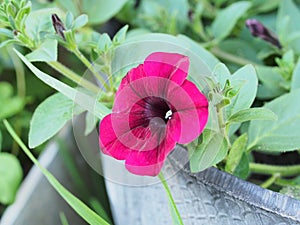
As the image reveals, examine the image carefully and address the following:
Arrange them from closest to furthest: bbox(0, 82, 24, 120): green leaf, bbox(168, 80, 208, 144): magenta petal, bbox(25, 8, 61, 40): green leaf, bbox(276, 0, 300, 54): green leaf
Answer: bbox(168, 80, 208, 144): magenta petal, bbox(25, 8, 61, 40): green leaf, bbox(276, 0, 300, 54): green leaf, bbox(0, 82, 24, 120): green leaf

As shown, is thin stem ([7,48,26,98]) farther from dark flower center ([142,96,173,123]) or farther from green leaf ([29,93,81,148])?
dark flower center ([142,96,173,123])

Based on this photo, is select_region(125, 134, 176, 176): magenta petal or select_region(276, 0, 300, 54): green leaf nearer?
select_region(125, 134, 176, 176): magenta petal

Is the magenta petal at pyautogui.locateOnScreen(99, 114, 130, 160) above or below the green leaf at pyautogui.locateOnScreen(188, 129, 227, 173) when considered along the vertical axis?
above

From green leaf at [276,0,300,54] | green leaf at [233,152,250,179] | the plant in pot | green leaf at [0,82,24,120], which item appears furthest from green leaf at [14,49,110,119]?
green leaf at [0,82,24,120]

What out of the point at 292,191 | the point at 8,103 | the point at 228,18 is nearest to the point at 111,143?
the point at 292,191

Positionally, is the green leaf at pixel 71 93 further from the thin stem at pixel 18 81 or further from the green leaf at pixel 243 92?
the thin stem at pixel 18 81

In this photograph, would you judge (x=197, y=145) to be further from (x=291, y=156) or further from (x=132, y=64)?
(x=291, y=156)

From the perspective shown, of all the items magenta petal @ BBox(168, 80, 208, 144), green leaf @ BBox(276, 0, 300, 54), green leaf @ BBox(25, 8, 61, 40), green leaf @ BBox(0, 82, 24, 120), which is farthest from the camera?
green leaf @ BBox(0, 82, 24, 120)

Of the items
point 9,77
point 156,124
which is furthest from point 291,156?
point 9,77

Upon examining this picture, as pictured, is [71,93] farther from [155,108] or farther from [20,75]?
[20,75]
